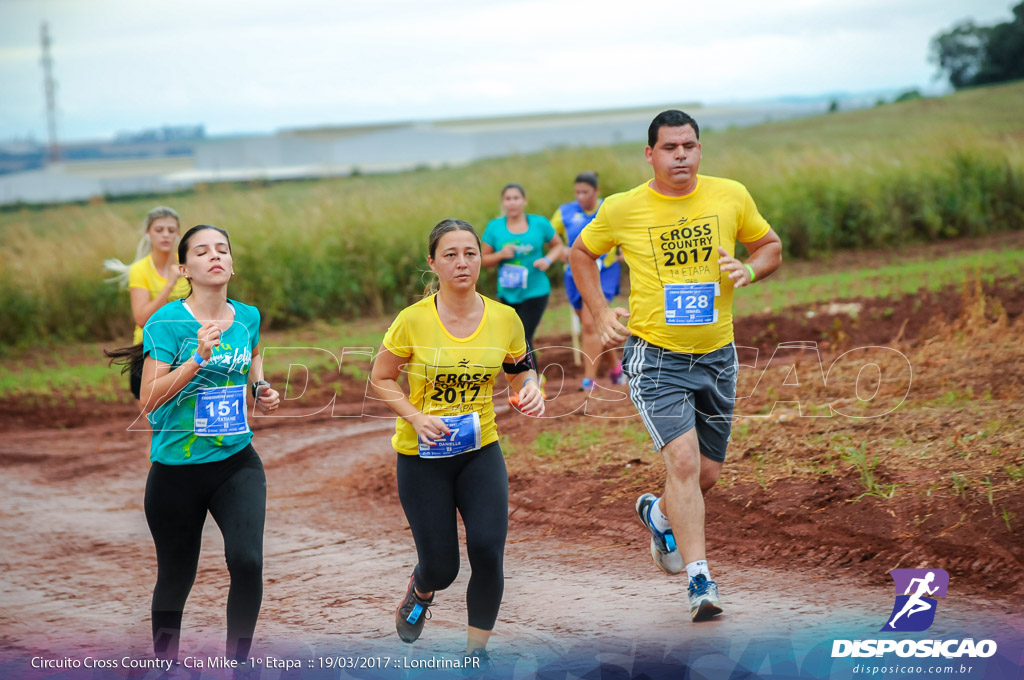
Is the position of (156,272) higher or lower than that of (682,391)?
higher

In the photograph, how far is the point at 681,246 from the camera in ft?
18.5

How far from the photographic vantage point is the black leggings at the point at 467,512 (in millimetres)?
4797

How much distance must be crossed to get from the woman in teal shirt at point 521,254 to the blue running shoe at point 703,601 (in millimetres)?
6102

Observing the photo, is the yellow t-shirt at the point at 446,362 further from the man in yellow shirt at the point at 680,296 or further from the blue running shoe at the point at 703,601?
→ the blue running shoe at the point at 703,601

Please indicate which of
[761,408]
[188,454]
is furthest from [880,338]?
[188,454]

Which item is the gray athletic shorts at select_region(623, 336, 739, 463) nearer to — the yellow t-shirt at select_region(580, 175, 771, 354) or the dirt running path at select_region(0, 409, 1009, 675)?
the yellow t-shirt at select_region(580, 175, 771, 354)

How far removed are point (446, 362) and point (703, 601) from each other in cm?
180

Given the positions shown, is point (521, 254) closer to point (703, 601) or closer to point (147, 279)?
point (147, 279)

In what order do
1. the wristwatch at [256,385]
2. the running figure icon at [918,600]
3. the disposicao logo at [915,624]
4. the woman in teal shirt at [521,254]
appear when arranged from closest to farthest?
the disposicao logo at [915,624] < the wristwatch at [256,385] < the running figure icon at [918,600] < the woman in teal shirt at [521,254]

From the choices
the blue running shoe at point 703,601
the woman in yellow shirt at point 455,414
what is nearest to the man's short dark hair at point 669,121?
the woman in yellow shirt at point 455,414

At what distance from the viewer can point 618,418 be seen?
30.8 ft

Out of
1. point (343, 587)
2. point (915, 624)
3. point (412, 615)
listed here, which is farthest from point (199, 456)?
point (915, 624)

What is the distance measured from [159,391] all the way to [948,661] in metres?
3.90

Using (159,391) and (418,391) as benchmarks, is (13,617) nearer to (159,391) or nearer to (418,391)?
(159,391)
